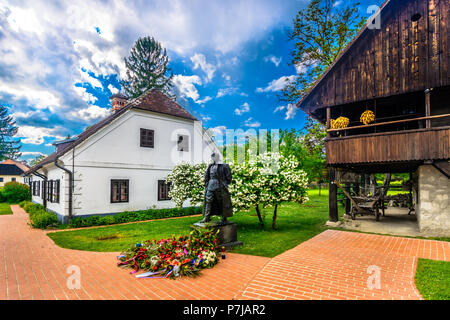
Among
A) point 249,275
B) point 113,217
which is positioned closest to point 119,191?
point 113,217

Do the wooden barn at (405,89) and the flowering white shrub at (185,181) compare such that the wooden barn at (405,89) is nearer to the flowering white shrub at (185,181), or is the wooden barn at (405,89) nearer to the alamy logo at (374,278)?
the alamy logo at (374,278)

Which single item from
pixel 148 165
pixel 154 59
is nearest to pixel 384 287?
pixel 148 165

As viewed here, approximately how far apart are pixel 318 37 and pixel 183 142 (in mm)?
13100

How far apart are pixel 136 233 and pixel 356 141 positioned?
9909 millimetres

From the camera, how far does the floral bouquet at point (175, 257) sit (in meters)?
5.13

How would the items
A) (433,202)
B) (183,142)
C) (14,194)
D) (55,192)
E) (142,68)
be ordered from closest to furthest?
(433,202) < (55,192) < (183,142) < (14,194) < (142,68)

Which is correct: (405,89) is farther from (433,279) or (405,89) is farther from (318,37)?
(318,37)

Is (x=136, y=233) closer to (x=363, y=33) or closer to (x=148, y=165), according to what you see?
(x=148, y=165)

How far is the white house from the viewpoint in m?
12.7

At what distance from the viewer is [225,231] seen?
287 inches

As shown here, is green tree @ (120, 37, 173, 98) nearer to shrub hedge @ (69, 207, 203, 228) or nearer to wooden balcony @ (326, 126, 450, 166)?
shrub hedge @ (69, 207, 203, 228)

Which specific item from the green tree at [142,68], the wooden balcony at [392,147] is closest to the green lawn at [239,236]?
the wooden balcony at [392,147]

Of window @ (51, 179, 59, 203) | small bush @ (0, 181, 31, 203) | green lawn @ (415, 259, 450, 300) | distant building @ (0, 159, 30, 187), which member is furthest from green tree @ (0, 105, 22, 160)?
green lawn @ (415, 259, 450, 300)

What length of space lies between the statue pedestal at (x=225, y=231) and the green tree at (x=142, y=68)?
27.9 metres
